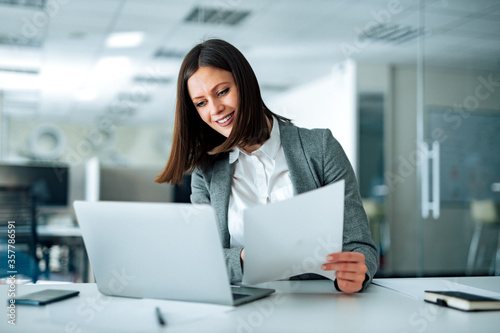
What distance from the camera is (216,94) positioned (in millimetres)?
1256

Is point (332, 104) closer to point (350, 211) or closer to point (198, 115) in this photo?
point (198, 115)

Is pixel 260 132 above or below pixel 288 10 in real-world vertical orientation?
below

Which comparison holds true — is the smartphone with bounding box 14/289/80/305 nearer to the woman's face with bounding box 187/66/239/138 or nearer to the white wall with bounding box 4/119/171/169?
the woman's face with bounding box 187/66/239/138

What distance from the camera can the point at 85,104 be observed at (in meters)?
6.84

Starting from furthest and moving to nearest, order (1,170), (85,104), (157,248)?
(85,104) → (1,170) → (157,248)

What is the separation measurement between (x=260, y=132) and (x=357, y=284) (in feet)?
1.61

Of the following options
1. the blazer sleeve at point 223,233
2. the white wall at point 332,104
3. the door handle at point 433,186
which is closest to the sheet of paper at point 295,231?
the blazer sleeve at point 223,233

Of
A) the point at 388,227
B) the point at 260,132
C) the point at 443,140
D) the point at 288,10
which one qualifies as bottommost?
the point at 388,227

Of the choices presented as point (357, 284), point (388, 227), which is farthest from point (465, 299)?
point (388, 227)

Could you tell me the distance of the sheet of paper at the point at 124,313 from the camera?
0.76 metres

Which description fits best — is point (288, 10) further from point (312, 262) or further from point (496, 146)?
point (312, 262)

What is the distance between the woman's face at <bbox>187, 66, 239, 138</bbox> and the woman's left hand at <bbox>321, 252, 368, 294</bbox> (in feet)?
1.57

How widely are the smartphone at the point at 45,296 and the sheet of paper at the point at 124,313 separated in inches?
0.8

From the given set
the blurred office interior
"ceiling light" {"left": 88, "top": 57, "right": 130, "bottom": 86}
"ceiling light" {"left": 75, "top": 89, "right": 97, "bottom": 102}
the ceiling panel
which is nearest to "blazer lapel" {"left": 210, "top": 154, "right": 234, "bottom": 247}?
the blurred office interior
